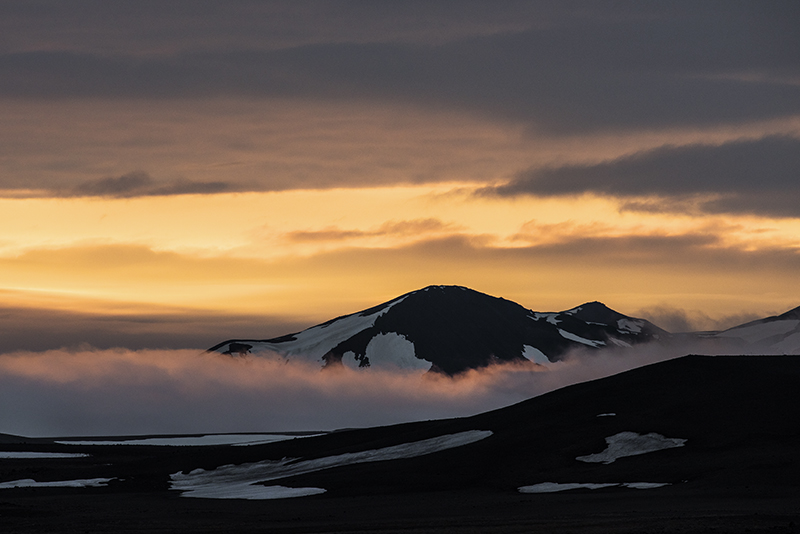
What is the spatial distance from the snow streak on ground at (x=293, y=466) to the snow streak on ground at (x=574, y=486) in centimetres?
2927

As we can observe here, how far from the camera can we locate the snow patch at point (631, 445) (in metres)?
95.2

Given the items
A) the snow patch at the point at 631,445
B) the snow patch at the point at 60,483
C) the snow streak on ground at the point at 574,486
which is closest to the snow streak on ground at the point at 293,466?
the snow patch at the point at 60,483

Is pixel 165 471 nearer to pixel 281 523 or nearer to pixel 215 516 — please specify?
→ pixel 215 516

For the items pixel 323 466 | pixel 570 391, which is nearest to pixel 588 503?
pixel 323 466

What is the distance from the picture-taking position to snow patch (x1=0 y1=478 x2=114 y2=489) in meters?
114

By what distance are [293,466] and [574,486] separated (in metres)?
50.5

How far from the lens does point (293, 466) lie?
123312mm

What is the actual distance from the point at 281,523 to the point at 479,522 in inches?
566

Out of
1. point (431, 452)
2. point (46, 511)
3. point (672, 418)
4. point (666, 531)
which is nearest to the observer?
point (666, 531)

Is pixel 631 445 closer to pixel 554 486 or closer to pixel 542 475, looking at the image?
pixel 542 475

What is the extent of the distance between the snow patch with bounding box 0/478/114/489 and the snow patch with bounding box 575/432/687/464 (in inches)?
2378

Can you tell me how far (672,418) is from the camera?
349 ft

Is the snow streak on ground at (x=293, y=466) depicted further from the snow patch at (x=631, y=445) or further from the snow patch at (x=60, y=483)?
the snow patch at (x=631, y=445)

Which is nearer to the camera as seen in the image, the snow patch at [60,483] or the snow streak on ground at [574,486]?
the snow streak on ground at [574,486]
